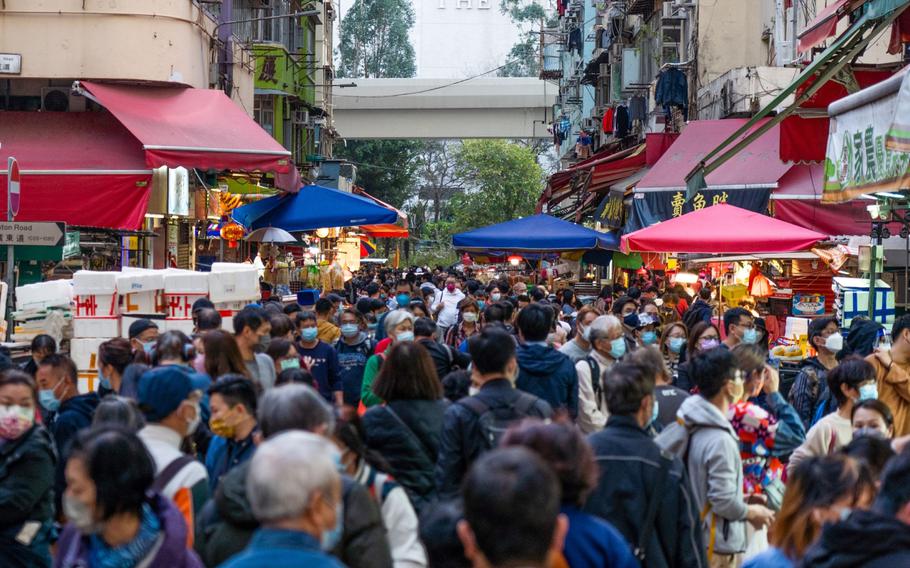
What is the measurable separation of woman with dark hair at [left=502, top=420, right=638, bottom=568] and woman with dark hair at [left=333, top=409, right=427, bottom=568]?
0.82 meters

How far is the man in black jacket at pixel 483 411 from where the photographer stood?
6.57 m

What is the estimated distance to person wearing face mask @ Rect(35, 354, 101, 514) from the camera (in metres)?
7.47

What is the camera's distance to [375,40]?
79.9 metres

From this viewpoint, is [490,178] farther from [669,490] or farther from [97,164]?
[669,490]

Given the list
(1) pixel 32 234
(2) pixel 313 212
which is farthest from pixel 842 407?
(2) pixel 313 212

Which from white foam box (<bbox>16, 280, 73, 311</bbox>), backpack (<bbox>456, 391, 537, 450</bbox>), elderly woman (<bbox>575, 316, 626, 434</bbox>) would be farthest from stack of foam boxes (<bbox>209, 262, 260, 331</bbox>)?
backpack (<bbox>456, 391, 537, 450</bbox>)

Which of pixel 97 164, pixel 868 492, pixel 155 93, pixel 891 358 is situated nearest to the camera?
pixel 868 492

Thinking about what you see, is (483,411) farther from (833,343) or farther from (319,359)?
(319,359)

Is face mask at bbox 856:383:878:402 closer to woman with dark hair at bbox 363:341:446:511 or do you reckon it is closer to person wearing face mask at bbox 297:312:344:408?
woman with dark hair at bbox 363:341:446:511

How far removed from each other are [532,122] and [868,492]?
6138 cm

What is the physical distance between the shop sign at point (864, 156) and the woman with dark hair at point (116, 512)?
210 inches

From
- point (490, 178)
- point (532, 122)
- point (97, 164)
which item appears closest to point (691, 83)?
point (97, 164)

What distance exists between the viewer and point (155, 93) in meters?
19.1

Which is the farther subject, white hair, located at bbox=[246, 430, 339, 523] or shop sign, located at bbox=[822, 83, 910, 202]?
shop sign, located at bbox=[822, 83, 910, 202]
